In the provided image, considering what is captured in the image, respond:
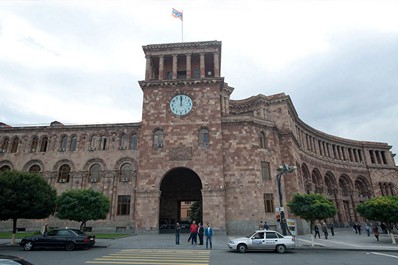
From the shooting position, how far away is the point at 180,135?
30.8 m

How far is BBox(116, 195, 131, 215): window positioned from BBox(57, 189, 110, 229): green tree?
26.3 feet

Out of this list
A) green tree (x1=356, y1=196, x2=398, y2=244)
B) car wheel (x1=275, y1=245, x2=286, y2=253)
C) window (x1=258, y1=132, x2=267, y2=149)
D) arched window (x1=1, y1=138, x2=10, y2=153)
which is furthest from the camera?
arched window (x1=1, y1=138, x2=10, y2=153)

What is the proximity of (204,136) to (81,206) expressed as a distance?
14.6 metres

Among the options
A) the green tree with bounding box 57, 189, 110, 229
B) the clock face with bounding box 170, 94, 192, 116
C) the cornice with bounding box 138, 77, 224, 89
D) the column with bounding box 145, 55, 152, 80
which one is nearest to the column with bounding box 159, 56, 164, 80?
the cornice with bounding box 138, 77, 224, 89

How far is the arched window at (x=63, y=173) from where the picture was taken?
33.4 m

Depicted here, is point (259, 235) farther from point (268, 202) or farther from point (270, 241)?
point (268, 202)

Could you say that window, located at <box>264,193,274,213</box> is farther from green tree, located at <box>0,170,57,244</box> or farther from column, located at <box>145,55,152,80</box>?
green tree, located at <box>0,170,57,244</box>

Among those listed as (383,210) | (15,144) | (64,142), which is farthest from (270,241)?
(15,144)

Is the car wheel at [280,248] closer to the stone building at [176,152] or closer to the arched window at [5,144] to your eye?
the stone building at [176,152]

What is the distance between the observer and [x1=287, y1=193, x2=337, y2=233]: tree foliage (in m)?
20.7

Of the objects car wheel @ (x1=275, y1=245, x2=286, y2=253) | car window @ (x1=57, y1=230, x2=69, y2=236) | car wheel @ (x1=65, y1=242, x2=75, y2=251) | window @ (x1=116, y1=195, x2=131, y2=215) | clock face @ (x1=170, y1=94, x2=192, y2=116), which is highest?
clock face @ (x1=170, y1=94, x2=192, y2=116)

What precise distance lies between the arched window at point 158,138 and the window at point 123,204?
747 centimetres

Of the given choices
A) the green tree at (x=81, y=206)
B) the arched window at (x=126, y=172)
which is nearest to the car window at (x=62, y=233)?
the green tree at (x=81, y=206)

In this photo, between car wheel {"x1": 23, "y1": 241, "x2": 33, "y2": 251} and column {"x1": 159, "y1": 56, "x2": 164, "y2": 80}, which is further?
column {"x1": 159, "y1": 56, "x2": 164, "y2": 80}
